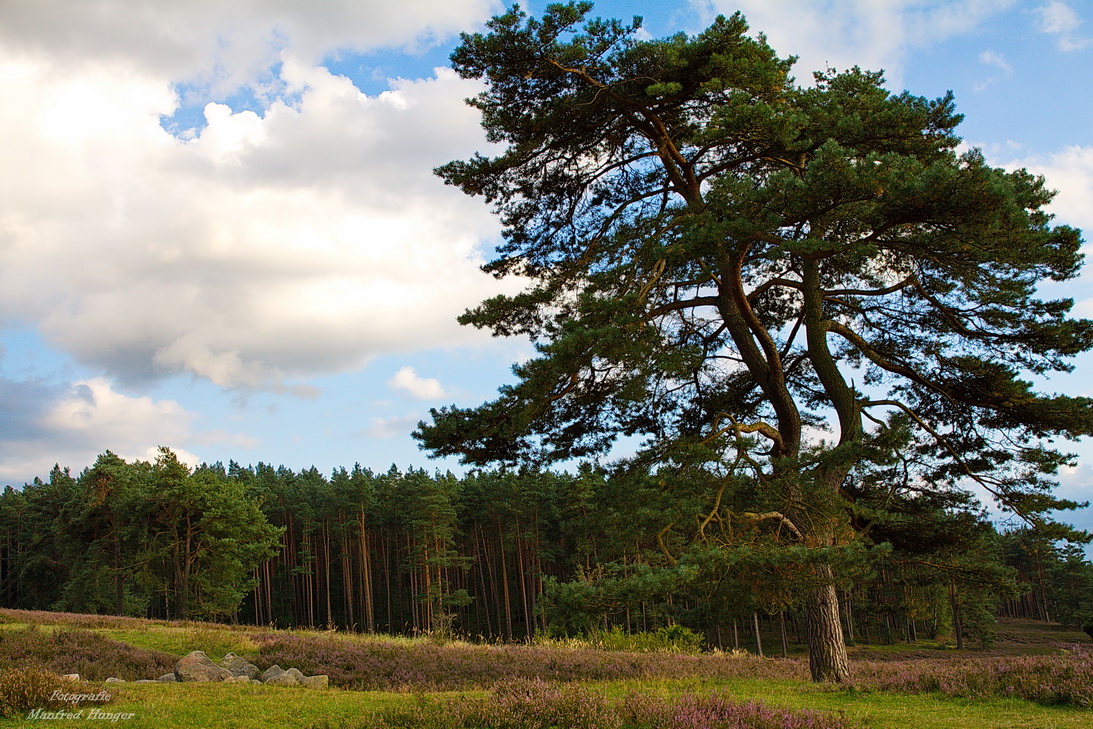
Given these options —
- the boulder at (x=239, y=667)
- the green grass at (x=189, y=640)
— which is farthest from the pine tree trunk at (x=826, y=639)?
the green grass at (x=189, y=640)

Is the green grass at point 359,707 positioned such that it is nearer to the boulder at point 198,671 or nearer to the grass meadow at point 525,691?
the grass meadow at point 525,691

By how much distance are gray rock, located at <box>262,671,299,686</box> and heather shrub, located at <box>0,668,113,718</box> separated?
298 cm

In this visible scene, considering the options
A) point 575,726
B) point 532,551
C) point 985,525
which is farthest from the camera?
point 532,551

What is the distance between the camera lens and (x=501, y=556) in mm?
56406

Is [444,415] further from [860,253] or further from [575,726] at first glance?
[860,253]

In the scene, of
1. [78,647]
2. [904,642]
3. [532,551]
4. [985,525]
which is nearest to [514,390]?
[985,525]

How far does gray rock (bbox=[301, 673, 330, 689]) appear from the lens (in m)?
10.5

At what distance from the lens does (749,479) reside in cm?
979

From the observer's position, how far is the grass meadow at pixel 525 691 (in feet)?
20.0

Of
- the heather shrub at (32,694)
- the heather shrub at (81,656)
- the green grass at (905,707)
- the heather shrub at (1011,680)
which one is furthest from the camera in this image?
the heather shrub at (81,656)

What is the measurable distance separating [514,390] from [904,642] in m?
56.4

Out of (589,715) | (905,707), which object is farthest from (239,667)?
(905,707)

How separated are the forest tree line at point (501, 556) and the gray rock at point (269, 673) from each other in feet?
15.6

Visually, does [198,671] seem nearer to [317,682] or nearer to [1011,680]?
[317,682]
